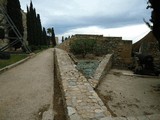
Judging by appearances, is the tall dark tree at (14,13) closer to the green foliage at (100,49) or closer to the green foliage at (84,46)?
the green foliage at (84,46)

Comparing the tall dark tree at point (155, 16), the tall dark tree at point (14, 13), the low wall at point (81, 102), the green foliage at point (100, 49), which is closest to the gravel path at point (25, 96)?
the low wall at point (81, 102)

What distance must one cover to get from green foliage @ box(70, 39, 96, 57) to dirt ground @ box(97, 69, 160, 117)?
459 cm

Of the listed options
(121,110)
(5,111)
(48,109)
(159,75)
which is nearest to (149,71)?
(159,75)

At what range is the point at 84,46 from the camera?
1454 centimetres

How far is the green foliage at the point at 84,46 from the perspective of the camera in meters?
14.6

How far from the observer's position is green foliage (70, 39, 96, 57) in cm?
1459

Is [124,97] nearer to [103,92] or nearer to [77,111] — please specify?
[103,92]

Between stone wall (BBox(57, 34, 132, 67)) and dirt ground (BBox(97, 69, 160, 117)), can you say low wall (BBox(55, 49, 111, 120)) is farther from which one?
stone wall (BBox(57, 34, 132, 67))

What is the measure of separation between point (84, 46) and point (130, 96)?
7.25 metres

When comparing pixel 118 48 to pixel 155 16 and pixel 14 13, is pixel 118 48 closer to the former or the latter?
pixel 155 16

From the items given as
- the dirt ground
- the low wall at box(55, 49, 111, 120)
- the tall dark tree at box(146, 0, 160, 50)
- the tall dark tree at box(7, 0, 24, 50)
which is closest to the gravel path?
the low wall at box(55, 49, 111, 120)

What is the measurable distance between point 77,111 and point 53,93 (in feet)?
8.72

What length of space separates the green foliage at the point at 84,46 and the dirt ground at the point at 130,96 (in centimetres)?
459

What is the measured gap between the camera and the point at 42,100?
6625mm
